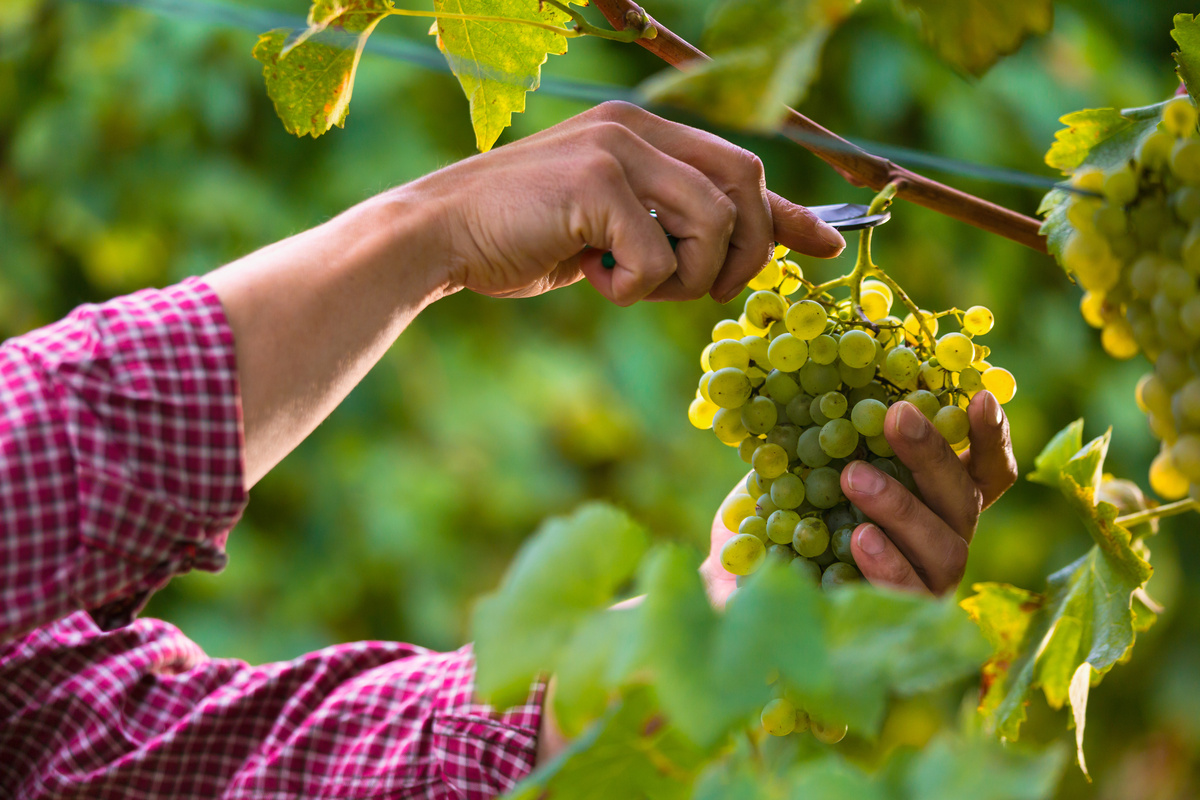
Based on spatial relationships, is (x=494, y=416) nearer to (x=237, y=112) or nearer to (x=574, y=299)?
(x=574, y=299)

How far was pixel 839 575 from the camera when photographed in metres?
0.37

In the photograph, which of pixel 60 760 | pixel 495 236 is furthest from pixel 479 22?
pixel 60 760

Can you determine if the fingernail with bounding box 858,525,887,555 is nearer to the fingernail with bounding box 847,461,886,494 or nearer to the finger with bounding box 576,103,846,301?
the fingernail with bounding box 847,461,886,494

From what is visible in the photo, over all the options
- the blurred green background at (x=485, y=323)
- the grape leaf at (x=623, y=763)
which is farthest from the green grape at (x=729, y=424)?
the blurred green background at (x=485, y=323)

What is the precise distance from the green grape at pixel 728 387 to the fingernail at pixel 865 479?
58 mm

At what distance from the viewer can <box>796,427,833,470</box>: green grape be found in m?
0.38

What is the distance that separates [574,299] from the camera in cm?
165

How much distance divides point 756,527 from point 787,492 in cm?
2

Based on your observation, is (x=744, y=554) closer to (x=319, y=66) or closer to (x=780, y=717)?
(x=780, y=717)

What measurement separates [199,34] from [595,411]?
940 millimetres

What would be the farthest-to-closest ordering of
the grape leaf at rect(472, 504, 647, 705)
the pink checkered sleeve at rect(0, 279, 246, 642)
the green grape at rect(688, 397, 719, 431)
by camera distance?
the green grape at rect(688, 397, 719, 431) → the pink checkered sleeve at rect(0, 279, 246, 642) → the grape leaf at rect(472, 504, 647, 705)

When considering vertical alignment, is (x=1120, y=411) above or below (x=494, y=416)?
below

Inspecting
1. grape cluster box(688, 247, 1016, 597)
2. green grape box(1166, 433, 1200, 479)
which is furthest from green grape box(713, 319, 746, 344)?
green grape box(1166, 433, 1200, 479)

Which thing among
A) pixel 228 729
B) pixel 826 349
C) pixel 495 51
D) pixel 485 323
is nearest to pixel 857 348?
pixel 826 349
